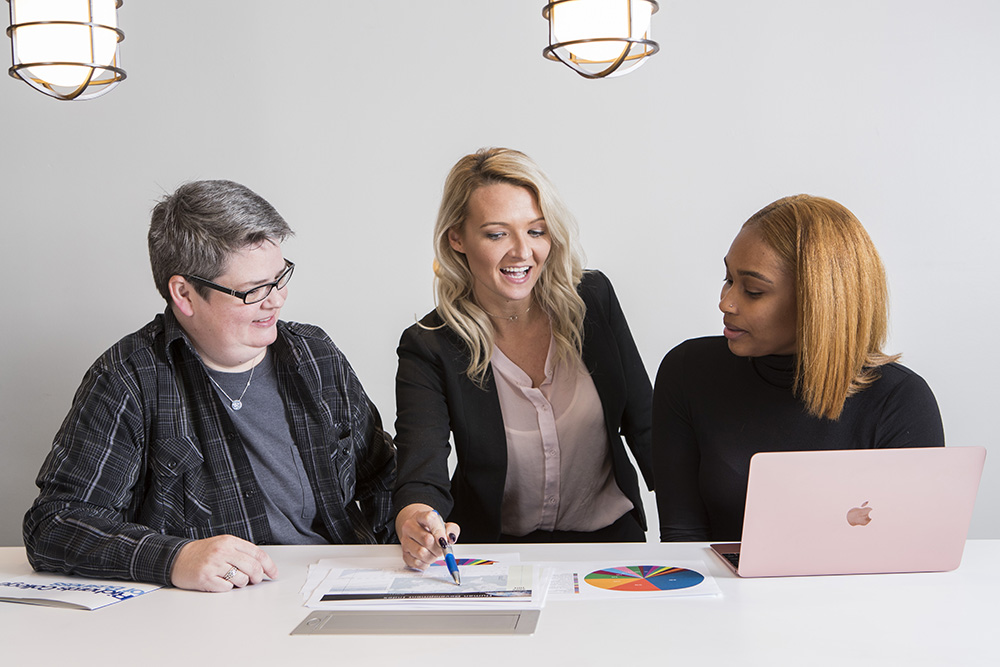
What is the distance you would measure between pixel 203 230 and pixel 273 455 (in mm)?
515

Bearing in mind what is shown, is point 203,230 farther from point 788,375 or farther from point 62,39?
point 788,375

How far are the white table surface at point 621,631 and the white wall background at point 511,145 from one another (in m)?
1.77

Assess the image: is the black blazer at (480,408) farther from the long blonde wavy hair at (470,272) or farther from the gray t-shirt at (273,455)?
the gray t-shirt at (273,455)

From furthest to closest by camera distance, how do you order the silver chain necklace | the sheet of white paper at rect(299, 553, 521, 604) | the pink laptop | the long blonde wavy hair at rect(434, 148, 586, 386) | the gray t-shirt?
the silver chain necklace
the long blonde wavy hair at rect(434, 148, 586, 386)
the gray t-shirt
the sheet of white paper at rect(299, 553, 521, 604)
the pink laptop

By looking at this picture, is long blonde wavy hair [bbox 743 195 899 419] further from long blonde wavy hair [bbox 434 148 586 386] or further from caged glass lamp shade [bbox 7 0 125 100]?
caged glass lamp shade [bbox 7 0 125 100]

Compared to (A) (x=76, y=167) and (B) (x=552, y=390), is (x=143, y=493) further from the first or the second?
(A) (x=76, y=167)

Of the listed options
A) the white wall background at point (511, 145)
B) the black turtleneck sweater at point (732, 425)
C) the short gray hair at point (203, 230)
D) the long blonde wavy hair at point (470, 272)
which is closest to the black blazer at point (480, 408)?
the long blonde wavy hair at point (470, 272)

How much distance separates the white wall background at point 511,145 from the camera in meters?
3.10

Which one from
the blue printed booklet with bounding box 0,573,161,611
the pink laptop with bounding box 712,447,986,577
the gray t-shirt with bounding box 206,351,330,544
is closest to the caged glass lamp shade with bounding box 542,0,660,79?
the pink laptop with bounding box 712,447,986,577

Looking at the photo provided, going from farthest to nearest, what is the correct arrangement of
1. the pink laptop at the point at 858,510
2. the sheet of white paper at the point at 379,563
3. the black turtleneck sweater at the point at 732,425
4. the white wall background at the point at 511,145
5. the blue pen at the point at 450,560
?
1. the white wall background at the point at 511,145
2. the black turtleneck sweater at the point at 732,425
3. the sheet of white paper at the point at 379,563
4. the blue pen at the point at 450,560
5. the pink laptop at the point at 858,510

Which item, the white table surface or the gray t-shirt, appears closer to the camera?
the white table surface

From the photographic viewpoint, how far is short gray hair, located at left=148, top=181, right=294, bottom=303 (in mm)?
1905

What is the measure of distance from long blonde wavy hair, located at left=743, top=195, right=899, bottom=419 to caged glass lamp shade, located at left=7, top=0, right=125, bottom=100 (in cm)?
126

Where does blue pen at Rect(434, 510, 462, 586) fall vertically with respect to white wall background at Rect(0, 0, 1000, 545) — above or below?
below
